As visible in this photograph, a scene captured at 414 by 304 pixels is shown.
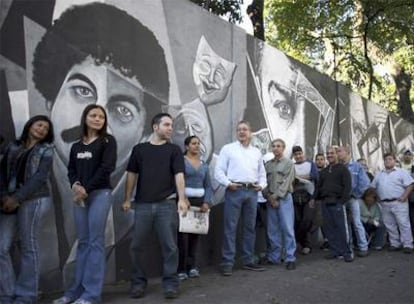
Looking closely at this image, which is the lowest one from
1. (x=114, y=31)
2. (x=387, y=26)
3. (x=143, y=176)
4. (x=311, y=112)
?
(x=143, y=176)

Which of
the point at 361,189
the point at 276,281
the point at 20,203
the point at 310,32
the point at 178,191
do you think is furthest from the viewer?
the point at 310,32

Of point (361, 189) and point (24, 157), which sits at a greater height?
point (24, 157)

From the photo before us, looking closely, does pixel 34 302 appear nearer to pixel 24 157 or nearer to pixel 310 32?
pixel 24 157

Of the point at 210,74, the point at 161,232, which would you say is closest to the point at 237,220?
the point at 161,232

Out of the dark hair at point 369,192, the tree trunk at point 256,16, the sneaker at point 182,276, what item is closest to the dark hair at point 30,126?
the sneaker at point 182,276

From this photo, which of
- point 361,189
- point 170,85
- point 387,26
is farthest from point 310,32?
point 170,85

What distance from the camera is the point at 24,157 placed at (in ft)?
16.0

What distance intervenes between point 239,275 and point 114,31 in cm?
353

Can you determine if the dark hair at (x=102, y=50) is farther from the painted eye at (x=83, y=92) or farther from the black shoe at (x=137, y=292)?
the black shoe at (x=137, y=292)

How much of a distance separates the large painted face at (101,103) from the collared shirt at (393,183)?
515 centimetres

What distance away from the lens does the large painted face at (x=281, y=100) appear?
915cm

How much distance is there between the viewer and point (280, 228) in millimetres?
7578

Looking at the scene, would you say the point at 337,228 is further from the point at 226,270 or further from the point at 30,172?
the point at 30,172

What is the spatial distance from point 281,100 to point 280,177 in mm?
2508
